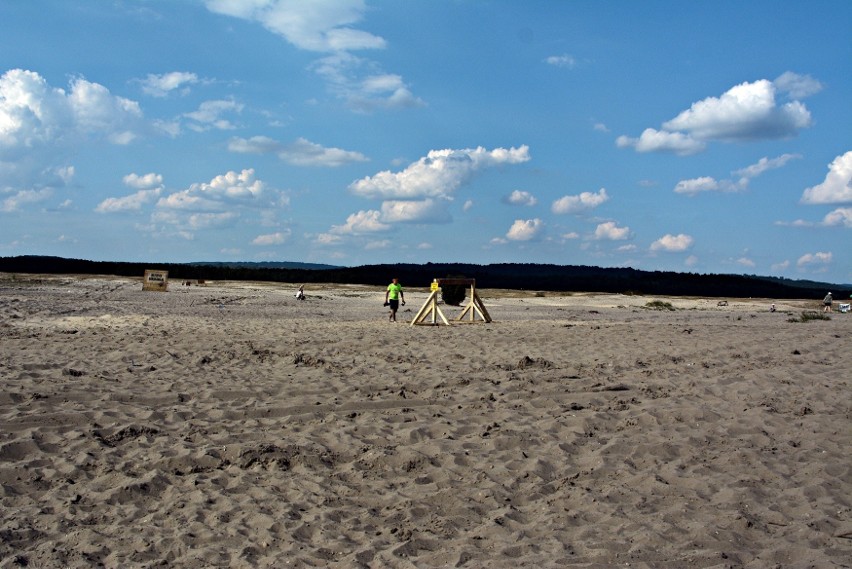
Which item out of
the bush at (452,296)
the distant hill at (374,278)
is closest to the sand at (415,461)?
the bush at (452,296)

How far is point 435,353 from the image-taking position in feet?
45.3

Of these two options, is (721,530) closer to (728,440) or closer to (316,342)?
(728,440)

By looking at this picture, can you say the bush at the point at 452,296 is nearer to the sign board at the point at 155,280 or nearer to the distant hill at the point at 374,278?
the sign board at the point at 155,280

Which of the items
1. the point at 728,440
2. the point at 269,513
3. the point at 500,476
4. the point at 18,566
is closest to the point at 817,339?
the point at 728,440

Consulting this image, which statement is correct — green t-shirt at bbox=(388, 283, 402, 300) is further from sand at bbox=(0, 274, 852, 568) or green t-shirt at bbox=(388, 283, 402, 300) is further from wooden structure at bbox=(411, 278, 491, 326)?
sand at bbox=(0, 274, 852, 568)

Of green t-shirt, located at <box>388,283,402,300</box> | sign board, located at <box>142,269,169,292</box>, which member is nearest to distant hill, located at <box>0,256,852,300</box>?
sign board, located at <box>142,269,169,292</box>

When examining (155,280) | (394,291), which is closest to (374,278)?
(155,280)

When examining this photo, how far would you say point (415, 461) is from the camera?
6.82m

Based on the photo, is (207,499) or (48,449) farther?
(48,449)

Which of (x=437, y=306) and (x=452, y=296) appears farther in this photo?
(x=452, y=296)

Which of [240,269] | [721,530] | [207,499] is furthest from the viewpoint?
[240,269]

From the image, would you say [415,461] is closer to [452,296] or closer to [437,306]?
[437,306]

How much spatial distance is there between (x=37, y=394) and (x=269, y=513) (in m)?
4.51

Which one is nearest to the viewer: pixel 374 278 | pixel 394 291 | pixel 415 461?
pixel 415 461
